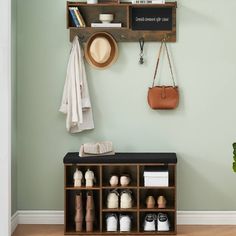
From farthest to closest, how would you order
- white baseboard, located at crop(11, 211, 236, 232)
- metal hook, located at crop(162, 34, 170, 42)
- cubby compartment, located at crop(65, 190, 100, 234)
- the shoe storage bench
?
white baseboard, located at crop(11, 211, 236, 232), metal hook, located at crop(162, 34, 170, 42), cubby compartment, located at crop(65, 190, 100, 234), the shoe storage bench

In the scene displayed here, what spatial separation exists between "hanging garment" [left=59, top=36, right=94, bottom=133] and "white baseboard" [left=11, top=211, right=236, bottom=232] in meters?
0.78

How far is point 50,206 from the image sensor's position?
16.7ft

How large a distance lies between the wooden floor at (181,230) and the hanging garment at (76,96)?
851 millimetres

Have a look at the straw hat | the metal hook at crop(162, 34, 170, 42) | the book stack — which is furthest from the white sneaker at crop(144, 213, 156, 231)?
the book stack

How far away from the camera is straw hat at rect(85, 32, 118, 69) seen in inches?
195

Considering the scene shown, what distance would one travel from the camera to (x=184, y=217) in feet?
16.6

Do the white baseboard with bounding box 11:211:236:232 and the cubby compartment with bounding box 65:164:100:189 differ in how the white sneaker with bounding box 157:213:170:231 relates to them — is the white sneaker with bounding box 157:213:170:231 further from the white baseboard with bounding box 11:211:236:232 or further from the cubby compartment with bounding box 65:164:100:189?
the cubby compartment with bounding box 65:164:100:189

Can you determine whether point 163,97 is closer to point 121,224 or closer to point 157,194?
point 157,194

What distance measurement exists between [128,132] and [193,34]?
100 cm

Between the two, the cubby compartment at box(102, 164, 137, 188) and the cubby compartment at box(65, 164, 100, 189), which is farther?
the cubby compartment at box(102, 164, 137, 188)

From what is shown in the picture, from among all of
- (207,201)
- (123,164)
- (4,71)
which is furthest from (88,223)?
(4,71)

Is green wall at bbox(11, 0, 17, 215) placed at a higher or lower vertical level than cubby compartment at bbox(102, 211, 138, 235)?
higher

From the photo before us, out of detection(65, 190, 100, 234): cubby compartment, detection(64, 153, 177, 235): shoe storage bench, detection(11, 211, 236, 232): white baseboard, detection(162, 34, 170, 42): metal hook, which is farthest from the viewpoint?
detection(11, 211, 236, 232): white baseboard

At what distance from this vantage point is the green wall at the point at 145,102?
4969mm
